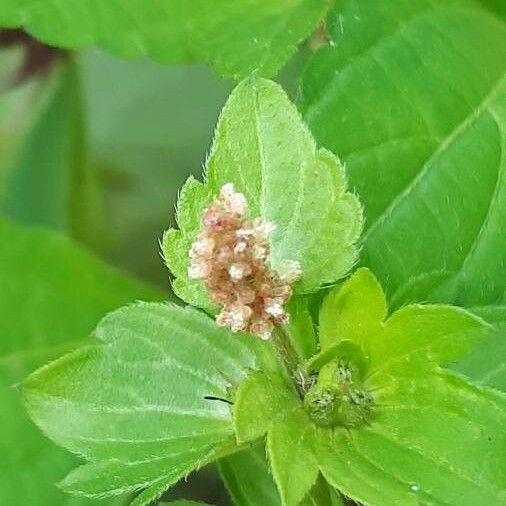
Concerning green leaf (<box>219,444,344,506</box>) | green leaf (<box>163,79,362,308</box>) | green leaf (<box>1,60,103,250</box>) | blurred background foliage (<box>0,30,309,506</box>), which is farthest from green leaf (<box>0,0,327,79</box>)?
green leaf (<box>1,60,103,250</box>)

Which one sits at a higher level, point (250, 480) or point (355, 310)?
point (355, 310)

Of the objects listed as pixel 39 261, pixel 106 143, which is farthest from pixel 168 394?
pixel 106 143

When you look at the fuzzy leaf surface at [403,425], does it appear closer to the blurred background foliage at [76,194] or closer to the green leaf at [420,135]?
the green leaf at [420,135]

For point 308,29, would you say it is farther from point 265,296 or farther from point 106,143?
point 106,143

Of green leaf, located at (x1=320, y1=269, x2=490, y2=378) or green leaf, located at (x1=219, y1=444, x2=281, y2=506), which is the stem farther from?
green leaf, located at (x1=219, y1=444, x2=281, y2=506)

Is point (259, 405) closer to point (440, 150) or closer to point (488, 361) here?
point (488, 361)

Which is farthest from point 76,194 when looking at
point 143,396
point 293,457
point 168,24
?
point 293,457
